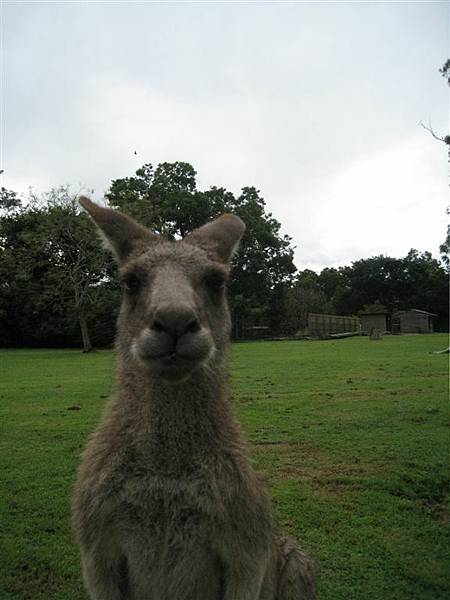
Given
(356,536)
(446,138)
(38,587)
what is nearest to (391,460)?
(356,536)

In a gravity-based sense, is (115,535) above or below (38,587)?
above

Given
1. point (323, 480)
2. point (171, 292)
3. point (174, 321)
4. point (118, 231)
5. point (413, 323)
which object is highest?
point (413, 323)

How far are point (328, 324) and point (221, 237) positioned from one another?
140ft

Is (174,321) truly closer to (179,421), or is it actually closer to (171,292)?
(171,292)

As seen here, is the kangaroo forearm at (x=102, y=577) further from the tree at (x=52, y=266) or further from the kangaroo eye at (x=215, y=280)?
the tree at (x=52, y=266)

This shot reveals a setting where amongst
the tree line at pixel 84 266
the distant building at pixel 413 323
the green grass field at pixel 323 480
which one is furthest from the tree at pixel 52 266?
the distant building at pixel 413 323

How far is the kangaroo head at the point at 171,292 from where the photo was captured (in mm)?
2494

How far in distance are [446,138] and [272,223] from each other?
15.6 meters

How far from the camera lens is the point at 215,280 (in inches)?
122

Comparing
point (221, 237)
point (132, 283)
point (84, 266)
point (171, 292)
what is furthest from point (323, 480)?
point (84, 266)

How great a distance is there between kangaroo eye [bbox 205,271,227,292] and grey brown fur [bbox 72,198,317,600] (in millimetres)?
33

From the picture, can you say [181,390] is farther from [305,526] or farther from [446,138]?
[446,138]

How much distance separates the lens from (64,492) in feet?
18.3

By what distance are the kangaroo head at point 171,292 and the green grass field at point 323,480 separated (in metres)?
0.92
